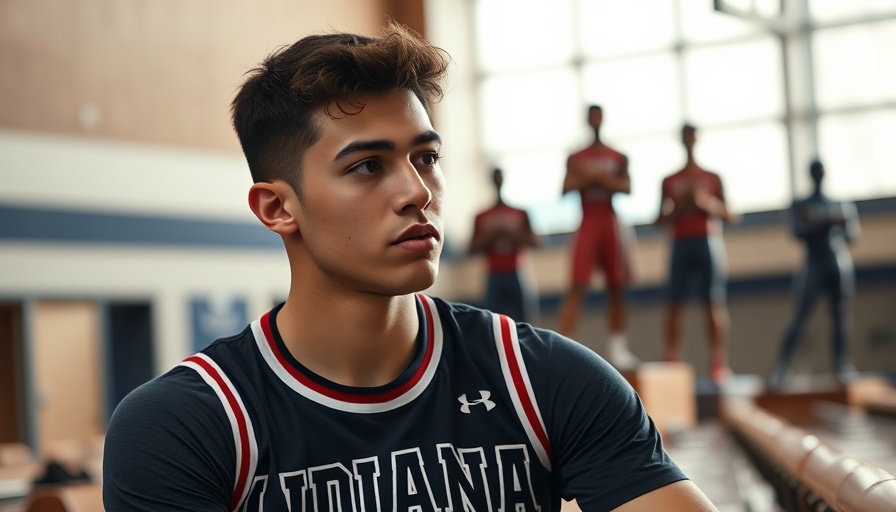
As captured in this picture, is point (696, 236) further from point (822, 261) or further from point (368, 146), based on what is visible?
point (368, 146)

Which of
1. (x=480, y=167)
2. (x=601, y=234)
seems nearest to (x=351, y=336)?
(x=601, y=234)

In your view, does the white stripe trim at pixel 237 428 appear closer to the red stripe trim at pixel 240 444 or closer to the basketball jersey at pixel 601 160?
the red stripe trim at pixel 240 444

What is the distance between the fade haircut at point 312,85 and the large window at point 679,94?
1129cm

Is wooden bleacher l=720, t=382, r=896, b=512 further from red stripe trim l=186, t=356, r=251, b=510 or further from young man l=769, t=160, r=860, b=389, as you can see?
young man l=769, t=160, r=860, b=389

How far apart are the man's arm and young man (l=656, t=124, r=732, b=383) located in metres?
6.84

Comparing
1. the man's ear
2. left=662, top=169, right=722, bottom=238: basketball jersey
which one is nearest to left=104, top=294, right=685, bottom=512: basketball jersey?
the man's ear

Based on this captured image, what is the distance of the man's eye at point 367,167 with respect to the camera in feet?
5.65

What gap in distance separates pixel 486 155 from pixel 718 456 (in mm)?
10945

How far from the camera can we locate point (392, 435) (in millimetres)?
1724

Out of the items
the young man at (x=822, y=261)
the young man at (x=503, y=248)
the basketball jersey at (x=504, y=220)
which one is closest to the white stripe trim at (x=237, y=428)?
the young man at (x=822, y=261)

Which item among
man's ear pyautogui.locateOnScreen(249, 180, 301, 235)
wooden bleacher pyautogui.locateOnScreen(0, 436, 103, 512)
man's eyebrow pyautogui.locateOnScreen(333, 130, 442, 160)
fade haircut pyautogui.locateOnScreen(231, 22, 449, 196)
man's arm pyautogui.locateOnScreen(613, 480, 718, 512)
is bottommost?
wooden bleacher pyautogui.locateOnScreen(0, 436, 103, 512)

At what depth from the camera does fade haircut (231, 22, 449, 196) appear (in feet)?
5.65

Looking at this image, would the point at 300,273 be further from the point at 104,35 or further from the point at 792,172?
the point at 792,172

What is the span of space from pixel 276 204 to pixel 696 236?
725 centimetres
